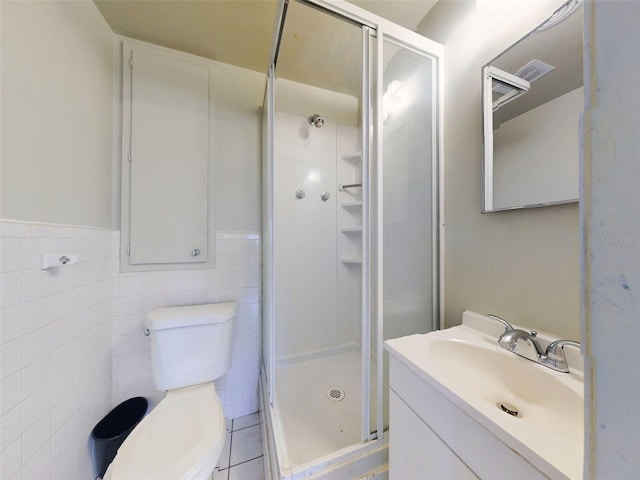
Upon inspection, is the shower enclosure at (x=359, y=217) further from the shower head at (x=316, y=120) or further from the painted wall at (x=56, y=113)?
the painted wall at (x=56, y=113)

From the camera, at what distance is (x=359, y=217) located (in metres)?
1.21

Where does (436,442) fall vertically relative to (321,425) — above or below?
above

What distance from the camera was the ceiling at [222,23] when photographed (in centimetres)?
111

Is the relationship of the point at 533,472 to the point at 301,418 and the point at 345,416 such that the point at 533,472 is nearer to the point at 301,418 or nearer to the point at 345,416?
the point at 345,416

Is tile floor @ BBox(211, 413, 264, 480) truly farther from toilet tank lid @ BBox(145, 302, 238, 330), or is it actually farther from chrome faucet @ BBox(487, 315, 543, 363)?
chrome faucet @ BBox(487, 315, 543, 363)

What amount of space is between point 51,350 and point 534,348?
1.67 meters

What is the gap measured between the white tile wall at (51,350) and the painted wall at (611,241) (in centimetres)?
131

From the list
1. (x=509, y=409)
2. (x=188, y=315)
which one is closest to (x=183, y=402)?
(x=188, y=315)

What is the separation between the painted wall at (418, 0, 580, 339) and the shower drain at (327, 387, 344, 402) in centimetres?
80

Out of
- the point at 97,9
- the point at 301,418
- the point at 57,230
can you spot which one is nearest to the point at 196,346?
the point at 301,418

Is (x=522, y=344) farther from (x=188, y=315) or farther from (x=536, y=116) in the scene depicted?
(x=188, y=315)

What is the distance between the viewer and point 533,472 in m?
0.38

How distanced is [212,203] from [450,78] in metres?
1.42

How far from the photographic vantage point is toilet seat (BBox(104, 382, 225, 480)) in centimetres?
78
